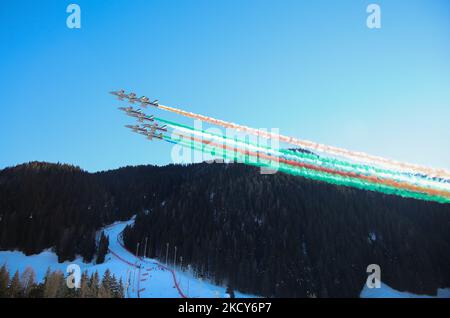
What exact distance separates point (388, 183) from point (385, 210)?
271 ft

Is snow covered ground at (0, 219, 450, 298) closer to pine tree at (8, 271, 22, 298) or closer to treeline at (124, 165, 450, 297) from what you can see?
treeline at (124, 165, 450, 297)

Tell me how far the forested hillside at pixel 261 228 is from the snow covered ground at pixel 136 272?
419cm

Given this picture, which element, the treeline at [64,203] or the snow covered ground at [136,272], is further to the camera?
the treeline at [64,203]

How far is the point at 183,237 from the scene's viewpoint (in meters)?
122

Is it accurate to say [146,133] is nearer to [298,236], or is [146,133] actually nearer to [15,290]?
[15,290]

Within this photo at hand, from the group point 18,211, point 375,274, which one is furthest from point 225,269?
point 18,211

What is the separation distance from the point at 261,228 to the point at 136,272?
50.5 meters

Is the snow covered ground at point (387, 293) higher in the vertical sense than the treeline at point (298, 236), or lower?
lower

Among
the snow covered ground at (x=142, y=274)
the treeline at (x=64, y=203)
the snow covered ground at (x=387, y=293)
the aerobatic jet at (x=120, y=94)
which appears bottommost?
the snow covered ground at (x=387, y=293)

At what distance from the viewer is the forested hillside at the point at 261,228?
107688 mm

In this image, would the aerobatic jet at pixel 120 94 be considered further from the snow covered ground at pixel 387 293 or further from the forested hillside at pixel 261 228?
the snow covered ground at pixel 387 293

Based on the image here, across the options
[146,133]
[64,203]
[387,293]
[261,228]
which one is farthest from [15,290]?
[387,293]

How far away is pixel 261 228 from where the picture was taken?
127 meters

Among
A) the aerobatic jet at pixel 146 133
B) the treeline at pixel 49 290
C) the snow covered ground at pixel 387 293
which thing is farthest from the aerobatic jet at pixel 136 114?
the snow covered ground at pixel 387 293
